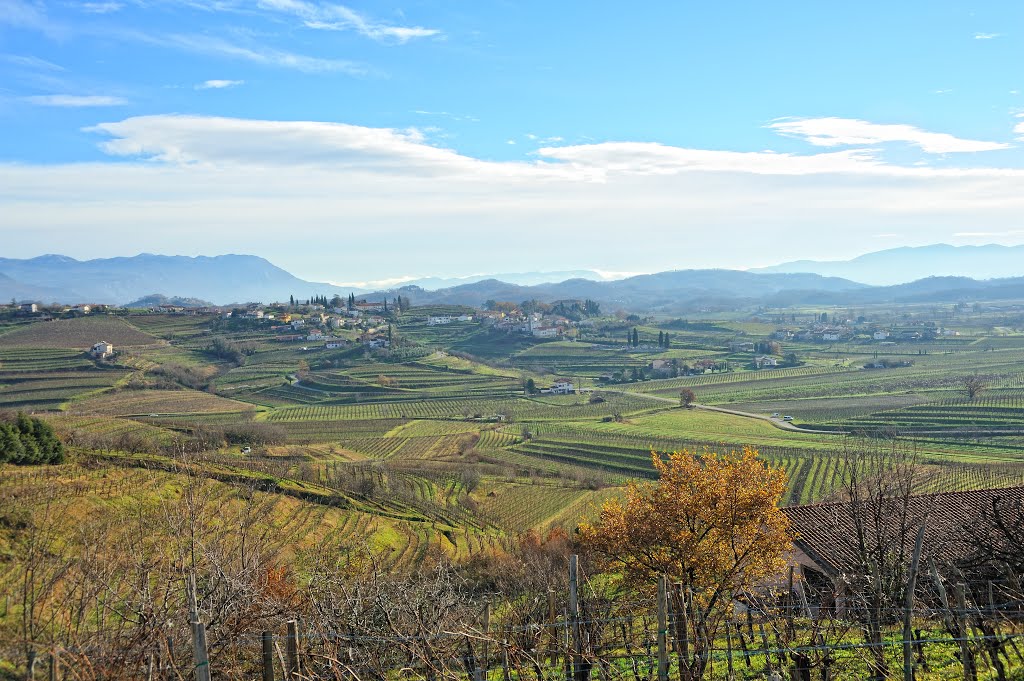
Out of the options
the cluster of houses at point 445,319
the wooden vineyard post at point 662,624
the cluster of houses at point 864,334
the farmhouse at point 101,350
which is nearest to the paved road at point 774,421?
the wooden vineyard post at point 662,624

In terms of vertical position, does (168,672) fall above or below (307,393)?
above

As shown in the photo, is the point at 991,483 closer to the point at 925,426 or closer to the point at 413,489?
the point at 925,426

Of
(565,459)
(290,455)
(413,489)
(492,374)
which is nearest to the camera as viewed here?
(413,489)

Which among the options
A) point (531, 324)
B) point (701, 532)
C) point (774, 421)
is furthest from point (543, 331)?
point (701, 532)

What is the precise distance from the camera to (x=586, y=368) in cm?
12281

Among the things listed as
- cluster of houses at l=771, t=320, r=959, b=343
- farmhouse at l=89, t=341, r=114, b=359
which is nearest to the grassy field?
farmhouse at l=89, t=341, r=114, b=359

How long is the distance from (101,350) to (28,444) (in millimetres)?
78327

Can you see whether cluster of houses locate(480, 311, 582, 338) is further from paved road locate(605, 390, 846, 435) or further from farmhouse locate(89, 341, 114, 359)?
farmhouse locate(89, 341, 114, 359)

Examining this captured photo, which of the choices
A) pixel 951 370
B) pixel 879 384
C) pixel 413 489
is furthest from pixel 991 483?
→ pixel 951 370

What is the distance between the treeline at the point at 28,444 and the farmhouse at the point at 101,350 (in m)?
73.3

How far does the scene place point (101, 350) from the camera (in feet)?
326

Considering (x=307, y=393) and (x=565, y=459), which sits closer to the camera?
(x=565, y=459)

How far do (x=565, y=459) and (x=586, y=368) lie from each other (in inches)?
2471

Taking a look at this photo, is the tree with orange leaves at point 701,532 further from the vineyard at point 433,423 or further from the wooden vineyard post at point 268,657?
the wooden vineyard post at point 268,657
